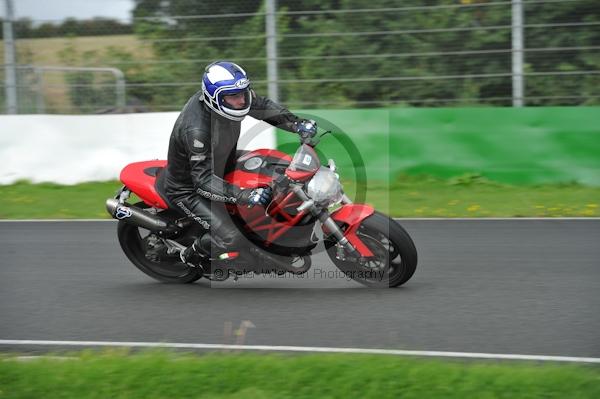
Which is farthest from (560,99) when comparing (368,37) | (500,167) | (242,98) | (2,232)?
(2,232)

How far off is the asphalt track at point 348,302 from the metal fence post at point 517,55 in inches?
138

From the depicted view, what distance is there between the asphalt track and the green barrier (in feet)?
8.80

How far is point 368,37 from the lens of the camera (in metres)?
12.7

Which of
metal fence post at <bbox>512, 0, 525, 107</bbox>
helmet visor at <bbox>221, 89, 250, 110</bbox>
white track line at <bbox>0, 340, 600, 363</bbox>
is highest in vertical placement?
metal fence post at <bbox>512, 0, 525, 107</bbox>

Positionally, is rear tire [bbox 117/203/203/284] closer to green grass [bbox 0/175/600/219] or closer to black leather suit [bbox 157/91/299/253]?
black leather suit [bbox 157/91/299/253]

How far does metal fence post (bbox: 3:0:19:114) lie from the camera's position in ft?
43.1

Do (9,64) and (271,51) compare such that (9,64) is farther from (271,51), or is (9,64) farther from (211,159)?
(211,159)

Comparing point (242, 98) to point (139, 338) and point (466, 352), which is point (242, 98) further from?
point (466, 352)

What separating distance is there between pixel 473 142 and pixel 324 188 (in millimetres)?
5878

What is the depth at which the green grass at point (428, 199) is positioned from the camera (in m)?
10.5

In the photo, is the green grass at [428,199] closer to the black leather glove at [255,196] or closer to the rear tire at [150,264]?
the rear tire at [150,264]

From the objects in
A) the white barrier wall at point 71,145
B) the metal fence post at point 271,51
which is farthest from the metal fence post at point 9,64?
the metal fence post at point 271,51

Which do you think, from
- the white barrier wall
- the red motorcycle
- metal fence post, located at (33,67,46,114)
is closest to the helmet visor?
the red motorcycle

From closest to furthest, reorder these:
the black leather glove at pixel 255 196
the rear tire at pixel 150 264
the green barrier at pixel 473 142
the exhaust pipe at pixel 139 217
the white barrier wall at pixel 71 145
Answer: the black leather glove at pixel 255 196
the exhaust pipe at pixel 139 217
the rear tire at pixel 150 264
the green barrier at pixel 473 142
the white barrier wall at pixel 71 145
